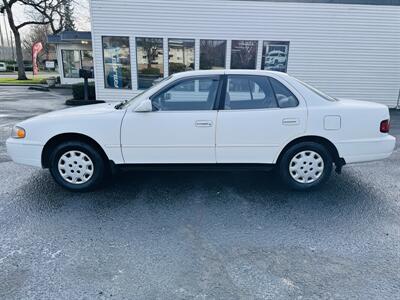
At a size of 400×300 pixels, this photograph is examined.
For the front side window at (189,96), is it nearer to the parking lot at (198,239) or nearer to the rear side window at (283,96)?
the rear side window at (283,96)

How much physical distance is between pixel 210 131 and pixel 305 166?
56.3 inches

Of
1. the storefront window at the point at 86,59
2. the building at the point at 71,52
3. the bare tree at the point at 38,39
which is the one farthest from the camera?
the bare tree at the point at 38,39

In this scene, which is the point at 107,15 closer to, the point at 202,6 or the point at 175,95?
the point at 202,6

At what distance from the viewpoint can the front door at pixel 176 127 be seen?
3729 millimetres

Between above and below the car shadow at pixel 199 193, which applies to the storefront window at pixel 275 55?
above

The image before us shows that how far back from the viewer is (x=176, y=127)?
3.73m

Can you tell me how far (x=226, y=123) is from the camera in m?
3.76

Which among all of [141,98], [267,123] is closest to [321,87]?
[267,123]

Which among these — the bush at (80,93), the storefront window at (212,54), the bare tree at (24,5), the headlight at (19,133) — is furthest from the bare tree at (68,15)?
the headlight at (19,133)

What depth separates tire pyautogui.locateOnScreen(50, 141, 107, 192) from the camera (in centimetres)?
384

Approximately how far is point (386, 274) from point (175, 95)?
2986mm

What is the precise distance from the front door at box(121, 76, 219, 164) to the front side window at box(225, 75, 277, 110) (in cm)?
21

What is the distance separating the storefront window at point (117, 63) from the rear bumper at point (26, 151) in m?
8.34

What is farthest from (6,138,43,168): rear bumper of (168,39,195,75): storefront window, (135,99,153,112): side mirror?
(168,39,195,75): storefront window
